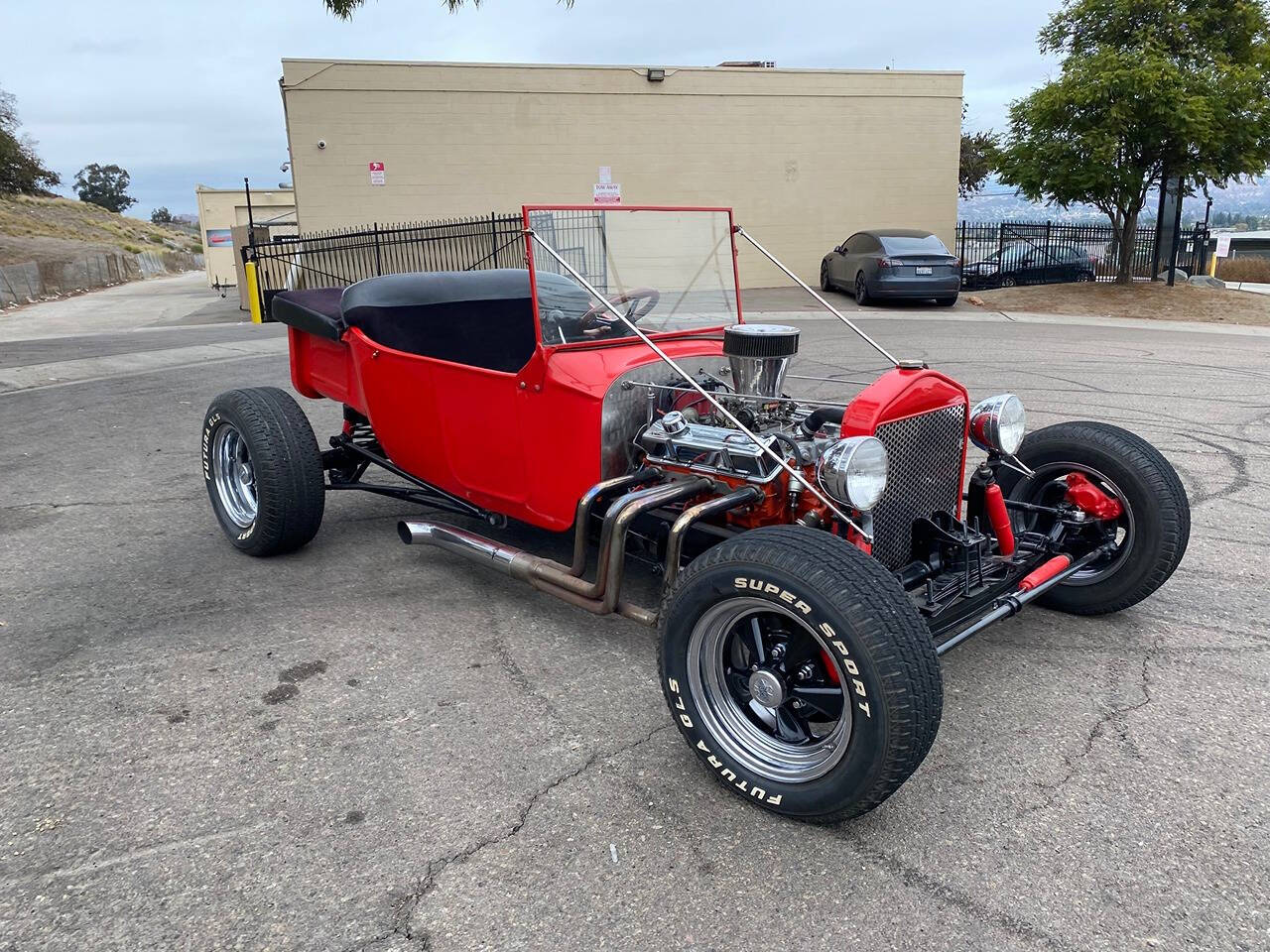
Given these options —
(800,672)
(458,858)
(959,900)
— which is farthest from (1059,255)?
(458,858)

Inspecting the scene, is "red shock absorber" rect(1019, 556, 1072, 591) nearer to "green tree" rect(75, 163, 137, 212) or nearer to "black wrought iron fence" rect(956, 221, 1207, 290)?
"black wrought iron fence" rect(956, 221, 1207, 290)

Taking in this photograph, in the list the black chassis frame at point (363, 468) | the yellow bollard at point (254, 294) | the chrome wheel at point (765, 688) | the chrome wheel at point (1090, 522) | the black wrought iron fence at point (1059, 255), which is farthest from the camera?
the black wrought iron fence at point (1059, 255)

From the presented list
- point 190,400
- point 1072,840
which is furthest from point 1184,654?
point 190,400

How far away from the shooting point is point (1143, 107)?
15867mm

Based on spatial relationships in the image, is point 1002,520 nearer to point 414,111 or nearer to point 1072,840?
point 1072,840

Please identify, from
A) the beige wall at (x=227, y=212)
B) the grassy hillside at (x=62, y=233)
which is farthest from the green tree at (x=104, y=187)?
the beige wall at (x=227, y=212)

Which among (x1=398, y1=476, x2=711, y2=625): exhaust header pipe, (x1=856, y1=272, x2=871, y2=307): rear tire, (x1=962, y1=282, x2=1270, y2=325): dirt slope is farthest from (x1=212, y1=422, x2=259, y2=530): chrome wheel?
(x1=962, y1=282, x2=1270, y2=325): dirt slope

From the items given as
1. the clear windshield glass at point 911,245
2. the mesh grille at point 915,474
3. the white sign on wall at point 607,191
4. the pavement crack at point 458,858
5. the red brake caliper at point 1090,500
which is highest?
the white sign on wall at point 607,191

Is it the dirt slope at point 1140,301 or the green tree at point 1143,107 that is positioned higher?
the green tree at point 1143,107

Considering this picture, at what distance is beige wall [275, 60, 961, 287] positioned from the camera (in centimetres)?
1974

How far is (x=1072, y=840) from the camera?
2.56 m

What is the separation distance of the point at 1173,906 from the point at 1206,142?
17.0 meters

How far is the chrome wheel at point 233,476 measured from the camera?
497 centimetres

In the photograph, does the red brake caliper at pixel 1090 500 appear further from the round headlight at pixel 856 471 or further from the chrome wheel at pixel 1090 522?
the round headlight at pixel 856 471
